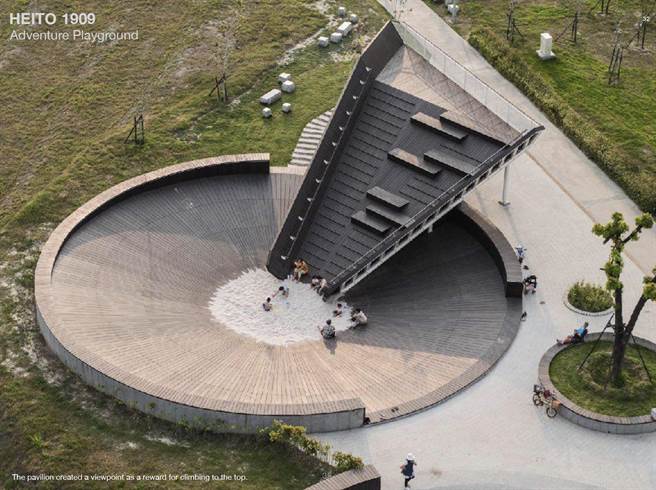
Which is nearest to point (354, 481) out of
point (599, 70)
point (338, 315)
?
point (338, 315)

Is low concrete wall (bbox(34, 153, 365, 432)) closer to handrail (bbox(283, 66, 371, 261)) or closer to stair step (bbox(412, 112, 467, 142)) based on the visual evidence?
handrail (bbox(283, 66, 371, 261))

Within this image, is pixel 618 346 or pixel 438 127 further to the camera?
pixel 438 127

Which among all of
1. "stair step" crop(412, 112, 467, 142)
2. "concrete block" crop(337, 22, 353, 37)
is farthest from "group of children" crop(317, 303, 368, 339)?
"concrete block" crop(337, 22, 353, 37)

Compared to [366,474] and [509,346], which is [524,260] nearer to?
[509,346]

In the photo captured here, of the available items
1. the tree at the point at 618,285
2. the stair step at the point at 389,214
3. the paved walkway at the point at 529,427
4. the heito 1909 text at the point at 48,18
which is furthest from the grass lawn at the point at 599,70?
the heito 1909 text at the point at 48,18

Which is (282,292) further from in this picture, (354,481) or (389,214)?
(354,481)

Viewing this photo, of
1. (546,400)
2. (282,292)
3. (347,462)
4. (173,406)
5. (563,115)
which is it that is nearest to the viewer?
(347,462)

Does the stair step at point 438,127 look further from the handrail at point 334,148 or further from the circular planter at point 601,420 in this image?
the circular planter at point 601,420

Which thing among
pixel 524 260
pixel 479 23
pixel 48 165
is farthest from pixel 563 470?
pixel 479 23
